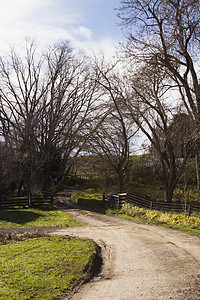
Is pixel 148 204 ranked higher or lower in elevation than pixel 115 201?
higher

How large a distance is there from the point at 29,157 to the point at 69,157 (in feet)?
17.5

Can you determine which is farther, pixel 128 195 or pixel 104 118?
pixel 104 118

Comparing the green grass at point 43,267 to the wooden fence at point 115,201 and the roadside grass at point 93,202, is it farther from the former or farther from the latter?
the roadside grass at point 93,202

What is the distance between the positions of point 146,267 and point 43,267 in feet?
7.95

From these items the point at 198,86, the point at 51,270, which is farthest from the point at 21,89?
the point at 51,270

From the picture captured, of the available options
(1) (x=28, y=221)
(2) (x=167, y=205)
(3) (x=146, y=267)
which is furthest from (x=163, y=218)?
(3) (x=146, y=267)

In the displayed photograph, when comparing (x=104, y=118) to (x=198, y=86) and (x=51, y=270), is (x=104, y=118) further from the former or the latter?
(x=51, y=270)

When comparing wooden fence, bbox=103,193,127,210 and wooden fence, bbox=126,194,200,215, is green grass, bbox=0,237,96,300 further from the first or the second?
wooden fence, bbox=103,193,127,210

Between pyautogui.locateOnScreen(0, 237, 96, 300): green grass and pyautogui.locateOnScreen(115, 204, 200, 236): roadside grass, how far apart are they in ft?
16.4

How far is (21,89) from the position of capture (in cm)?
3284

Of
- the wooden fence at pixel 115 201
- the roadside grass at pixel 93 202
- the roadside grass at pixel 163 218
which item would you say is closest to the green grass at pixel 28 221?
the roadside grass at pixel 163 218

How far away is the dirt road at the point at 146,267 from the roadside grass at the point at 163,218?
1246 millimetres

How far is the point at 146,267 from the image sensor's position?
277 inches

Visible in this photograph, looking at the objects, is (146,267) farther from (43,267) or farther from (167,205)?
(167,205)
